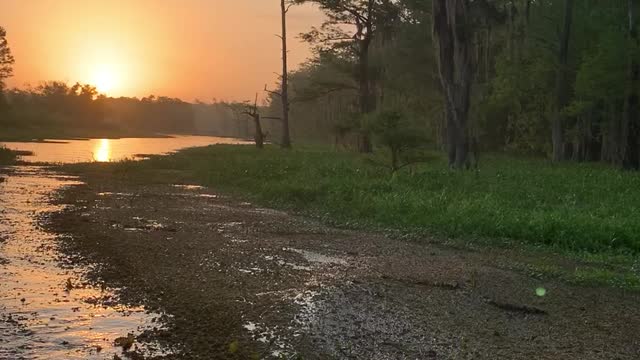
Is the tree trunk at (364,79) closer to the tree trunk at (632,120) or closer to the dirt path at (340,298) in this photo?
the tree trunk at (632,120)

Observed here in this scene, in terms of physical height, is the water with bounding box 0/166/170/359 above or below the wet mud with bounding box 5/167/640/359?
above

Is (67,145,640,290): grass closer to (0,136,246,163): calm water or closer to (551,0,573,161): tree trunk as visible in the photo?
(0,136,246,163): calm water

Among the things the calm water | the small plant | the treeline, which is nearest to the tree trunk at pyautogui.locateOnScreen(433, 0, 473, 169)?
the treeline

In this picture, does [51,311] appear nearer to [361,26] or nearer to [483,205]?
[483,205]

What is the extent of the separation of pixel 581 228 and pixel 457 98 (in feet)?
50.5

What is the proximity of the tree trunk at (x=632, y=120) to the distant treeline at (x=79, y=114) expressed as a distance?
41546 mm

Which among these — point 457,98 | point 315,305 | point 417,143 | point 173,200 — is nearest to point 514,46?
point 457,98

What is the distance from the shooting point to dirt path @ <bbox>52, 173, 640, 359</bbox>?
6.20 metres

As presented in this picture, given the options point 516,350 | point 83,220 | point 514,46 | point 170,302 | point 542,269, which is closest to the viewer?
point 516,350

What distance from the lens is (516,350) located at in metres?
6.21

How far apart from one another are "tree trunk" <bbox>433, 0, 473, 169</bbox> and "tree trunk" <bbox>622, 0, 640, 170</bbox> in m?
12.1

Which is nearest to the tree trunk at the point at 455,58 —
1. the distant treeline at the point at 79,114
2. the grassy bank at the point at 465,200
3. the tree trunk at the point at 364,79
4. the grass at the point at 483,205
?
the grass at the point at 483,205

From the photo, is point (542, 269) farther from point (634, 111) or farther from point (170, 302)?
point (634, 111)

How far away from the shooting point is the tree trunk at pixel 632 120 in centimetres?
3316
